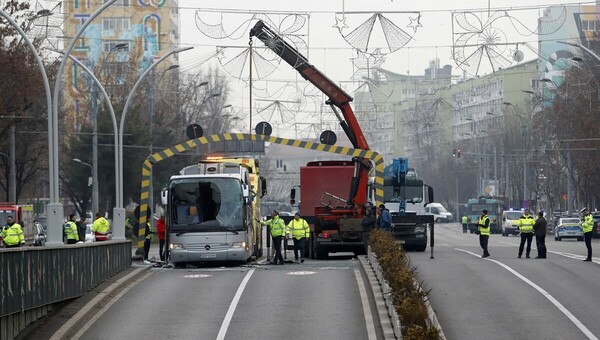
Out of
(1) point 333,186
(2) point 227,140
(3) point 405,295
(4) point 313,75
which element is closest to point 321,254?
(1) point 333,186

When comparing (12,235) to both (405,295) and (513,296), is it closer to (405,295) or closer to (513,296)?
(513,296)

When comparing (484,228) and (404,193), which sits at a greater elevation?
(404,193)

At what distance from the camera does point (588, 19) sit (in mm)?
162000

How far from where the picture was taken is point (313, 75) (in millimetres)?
43969

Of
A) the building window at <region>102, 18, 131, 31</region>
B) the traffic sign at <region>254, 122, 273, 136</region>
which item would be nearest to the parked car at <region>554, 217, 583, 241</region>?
the traffic sign at <region>254, 122, 273, 136</region>

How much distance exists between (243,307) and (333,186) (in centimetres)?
2100

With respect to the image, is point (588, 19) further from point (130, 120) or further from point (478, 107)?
point (130, 120)

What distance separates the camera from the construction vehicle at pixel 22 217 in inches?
2244

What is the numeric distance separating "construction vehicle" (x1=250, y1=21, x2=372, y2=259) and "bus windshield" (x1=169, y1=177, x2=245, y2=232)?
521cm

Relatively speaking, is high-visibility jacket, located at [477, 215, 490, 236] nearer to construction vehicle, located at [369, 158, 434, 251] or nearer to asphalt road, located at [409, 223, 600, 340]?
asphalt road, located at [409, 223, 600, 340]

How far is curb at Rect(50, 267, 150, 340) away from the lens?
21875mm

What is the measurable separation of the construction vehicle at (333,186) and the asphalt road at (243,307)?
8713mm

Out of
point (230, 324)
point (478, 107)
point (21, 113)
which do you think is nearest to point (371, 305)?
point (230, 324)

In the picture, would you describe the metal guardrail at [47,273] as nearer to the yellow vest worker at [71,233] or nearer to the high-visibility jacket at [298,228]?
the high-visibility jacket at [298,228]
